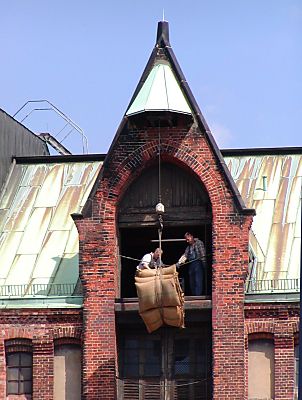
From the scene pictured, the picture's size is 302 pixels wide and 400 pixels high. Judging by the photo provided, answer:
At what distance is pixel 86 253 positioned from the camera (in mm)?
49688

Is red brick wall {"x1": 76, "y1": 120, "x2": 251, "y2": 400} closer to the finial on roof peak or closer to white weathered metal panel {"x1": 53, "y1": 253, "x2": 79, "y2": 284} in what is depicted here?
white weathered metal panel {"x1": 53, "y1": 253, "x2": 79, "y2": 284}

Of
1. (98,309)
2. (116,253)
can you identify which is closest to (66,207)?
(116,253)

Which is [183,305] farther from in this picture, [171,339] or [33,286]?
[33,286]

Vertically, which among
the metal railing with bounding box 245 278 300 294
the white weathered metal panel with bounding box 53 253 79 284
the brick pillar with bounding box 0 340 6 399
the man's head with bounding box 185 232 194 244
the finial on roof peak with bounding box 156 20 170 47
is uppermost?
the finial on roof peak with bounding box 156 20 170 47

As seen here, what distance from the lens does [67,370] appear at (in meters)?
49.3

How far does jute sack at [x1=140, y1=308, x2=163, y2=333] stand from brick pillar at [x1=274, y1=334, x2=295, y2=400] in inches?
124

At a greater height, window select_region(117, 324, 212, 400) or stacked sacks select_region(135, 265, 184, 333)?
stacked sacks select_region(135, 265, 184, 333)

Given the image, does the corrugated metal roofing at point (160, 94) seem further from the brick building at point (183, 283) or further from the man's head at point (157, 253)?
the man's head at point (157, 253)

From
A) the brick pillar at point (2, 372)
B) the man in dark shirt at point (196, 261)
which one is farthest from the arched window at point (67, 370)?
the man in dark shirt at point (196, 261)

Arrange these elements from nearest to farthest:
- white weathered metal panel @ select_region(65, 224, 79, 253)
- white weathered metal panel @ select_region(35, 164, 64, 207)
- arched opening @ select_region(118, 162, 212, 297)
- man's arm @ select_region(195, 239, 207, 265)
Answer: man's arm @ select_region(195, 239, 207, 265)
arched opening @ select_region(118, 162, 212, 297)
white weathered metal panel @ select_region(65, 224, 79, 253)
white weathered metal panel @ select_region(35, 164, 64, 207)

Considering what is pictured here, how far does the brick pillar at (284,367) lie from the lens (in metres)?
48.1

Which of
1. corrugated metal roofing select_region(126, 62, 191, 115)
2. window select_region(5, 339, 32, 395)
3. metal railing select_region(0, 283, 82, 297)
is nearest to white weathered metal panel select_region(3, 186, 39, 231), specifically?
metal railing select_region(0, 283, 82, 297)

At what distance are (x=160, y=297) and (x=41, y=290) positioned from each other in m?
4.23

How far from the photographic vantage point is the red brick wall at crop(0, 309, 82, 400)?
4903cm
